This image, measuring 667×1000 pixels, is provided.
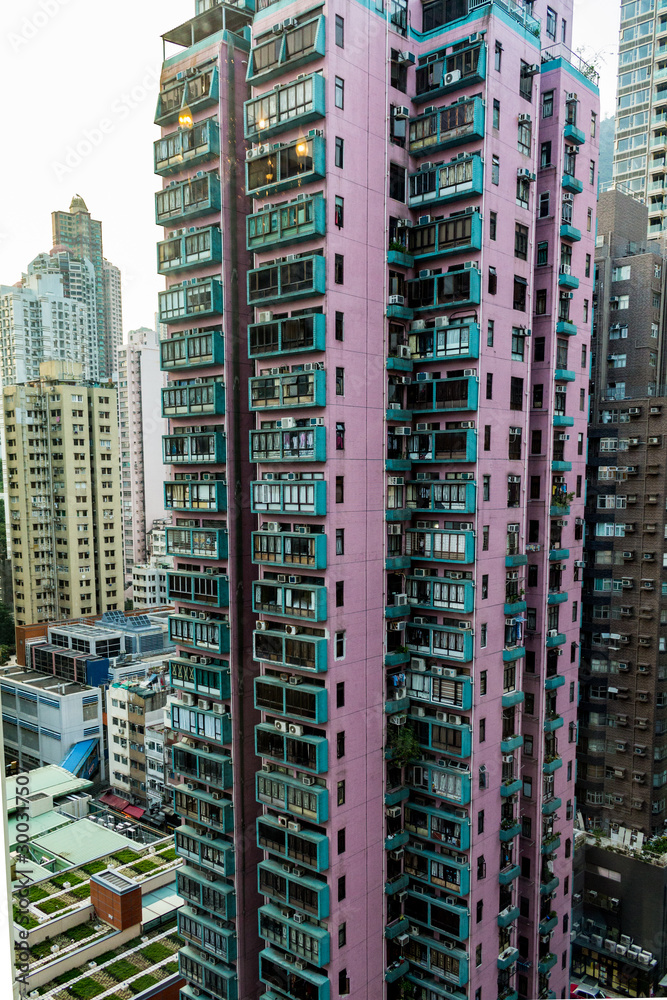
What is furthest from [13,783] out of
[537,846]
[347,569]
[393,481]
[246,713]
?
[537,846]

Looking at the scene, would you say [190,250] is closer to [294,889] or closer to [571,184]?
[571,184]

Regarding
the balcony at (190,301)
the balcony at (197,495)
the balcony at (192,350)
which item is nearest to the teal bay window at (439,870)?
the balcony at (197,495)

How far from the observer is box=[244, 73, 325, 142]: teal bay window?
16.0ft

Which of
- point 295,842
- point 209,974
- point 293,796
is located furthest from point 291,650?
point 209,974

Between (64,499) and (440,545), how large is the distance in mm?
4498

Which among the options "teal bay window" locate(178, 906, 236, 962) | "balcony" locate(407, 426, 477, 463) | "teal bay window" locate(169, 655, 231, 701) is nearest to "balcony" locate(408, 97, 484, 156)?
"balcony" locate(407, 426, 477, 463)

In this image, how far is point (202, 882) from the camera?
245 inches

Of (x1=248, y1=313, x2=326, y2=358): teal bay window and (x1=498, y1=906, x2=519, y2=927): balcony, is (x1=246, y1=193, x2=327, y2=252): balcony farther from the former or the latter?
(x1=498, y1=906, x2=519, y2=927): balcony

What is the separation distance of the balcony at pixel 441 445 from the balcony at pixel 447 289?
0.99 metres

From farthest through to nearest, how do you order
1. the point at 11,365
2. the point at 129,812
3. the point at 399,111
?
1. the point at 129,812
2. the point at 399,111
3. the point at 11,365

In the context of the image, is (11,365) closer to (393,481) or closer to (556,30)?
(393,481)

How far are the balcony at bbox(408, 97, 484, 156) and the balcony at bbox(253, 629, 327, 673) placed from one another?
4248mm

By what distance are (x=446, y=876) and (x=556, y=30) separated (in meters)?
8.30

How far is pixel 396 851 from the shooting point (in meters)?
6.15
